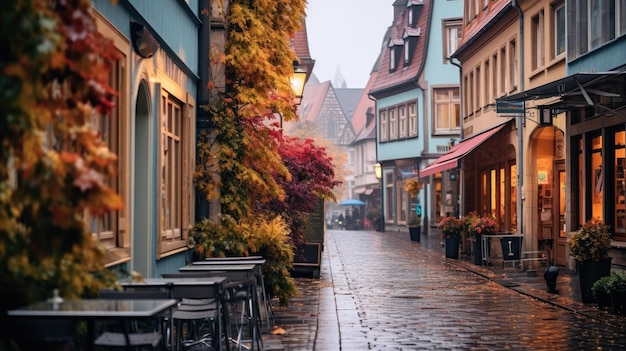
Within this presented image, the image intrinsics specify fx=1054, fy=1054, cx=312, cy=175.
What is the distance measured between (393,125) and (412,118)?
3.31m

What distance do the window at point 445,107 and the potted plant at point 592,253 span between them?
3601 cm

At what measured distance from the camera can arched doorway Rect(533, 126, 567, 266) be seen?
26.3 m

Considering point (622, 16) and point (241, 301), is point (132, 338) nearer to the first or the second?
point (241, 301)

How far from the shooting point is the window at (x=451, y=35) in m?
51.3

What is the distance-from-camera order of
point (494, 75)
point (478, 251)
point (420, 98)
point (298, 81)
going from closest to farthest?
point (298, 81)
point (478, 251)
point (494, 75)
point (420, 98)

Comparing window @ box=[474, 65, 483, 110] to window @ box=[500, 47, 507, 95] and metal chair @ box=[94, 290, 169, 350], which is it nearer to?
window @ box=[500, 47, 507, 95]

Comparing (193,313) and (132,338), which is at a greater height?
(132,338)

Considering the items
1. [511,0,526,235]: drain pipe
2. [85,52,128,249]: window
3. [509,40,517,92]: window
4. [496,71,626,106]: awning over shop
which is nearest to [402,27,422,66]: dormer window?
[509,40,517,92]: window

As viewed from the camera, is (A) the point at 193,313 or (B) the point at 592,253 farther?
(B) the point at 592,253

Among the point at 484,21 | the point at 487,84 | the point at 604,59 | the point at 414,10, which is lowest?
the point at 604,59

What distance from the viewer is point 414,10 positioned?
2192 inches

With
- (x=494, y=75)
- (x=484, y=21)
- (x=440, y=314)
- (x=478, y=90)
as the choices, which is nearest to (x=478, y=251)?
(x=494, y=75)

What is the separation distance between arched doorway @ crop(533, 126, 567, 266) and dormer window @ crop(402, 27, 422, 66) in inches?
1101

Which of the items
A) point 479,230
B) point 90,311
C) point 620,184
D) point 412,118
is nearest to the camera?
point 90,311
